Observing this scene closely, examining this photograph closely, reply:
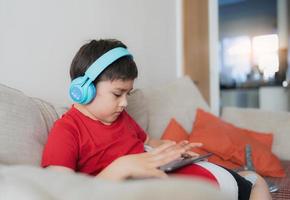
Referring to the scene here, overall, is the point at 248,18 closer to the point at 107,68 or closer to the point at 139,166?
the point at 107,68

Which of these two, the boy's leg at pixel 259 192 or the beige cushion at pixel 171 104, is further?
the beige cushion at pixel 171 104

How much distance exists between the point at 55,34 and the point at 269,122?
1.32 metres

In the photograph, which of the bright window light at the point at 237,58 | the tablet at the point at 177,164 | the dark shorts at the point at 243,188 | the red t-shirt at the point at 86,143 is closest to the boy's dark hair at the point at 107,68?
the red t-shirt at the point at 86,143

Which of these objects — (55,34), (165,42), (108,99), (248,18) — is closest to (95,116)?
(108,99)

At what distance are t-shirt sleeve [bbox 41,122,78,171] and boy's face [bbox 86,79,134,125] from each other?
0.41ft

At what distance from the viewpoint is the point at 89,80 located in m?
1.03

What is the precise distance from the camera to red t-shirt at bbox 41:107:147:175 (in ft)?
3.10

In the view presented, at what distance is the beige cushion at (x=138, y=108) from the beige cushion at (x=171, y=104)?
81 mm

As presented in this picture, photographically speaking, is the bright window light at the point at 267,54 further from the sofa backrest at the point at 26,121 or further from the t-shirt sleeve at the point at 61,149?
the t-shirt sleeve at the point at 61,149

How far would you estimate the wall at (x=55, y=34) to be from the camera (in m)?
1.37

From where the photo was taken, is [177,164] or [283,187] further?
[283,187]

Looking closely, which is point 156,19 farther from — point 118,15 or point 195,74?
point 195,74

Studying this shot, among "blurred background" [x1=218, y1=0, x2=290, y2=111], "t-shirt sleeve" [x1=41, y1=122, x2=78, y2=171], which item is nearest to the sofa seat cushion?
"t-shirt sleeve" [x1=41, y1=122, x2=78, y2=171]

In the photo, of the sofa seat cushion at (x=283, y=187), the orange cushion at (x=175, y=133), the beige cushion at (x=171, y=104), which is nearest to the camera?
the sofa seat cushion at (x=283, y=187)
